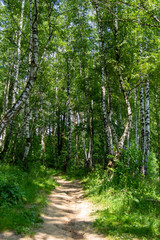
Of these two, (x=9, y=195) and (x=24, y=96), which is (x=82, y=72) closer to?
(x=24, y=96)

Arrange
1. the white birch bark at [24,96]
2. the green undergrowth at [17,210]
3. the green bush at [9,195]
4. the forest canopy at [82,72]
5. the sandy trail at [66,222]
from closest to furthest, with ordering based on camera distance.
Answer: the green undergrowth at [17,210]
the sandy trail at [66,222]
the green bush at [9,195]
the white birch bark at [24,96]
the forest canopy at [82,72]

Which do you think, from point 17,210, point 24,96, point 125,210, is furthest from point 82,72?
point 17,210

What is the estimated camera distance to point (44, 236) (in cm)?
430

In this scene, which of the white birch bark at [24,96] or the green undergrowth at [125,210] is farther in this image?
the white birch bark at [24,96]

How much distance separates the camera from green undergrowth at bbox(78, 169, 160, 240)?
4.45m

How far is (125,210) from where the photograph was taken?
19.0ft

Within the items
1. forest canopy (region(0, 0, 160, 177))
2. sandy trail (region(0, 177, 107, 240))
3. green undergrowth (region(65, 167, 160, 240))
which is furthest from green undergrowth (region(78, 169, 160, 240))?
forest canopy (region(0, 0, 160, 177))

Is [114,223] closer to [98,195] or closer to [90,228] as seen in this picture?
[90,228]

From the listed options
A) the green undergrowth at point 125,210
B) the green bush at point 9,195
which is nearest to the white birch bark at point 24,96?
the green bush at point 9,195

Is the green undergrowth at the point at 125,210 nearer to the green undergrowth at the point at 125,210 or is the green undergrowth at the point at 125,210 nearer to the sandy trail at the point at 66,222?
the green undergrowth at the point at 125,210

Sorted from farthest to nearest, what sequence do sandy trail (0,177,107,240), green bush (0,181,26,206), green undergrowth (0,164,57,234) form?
green bush (0,181,26,206) < sandy trail (0,177,107,240) < green undergrowth (0,164,57,234)

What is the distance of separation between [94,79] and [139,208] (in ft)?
42.0

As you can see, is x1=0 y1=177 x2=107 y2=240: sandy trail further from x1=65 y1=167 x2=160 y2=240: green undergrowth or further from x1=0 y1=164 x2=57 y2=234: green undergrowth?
x1=65 y1=167 x2=160 y2=240: green undergrowth

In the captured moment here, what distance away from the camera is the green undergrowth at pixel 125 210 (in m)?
4.45
